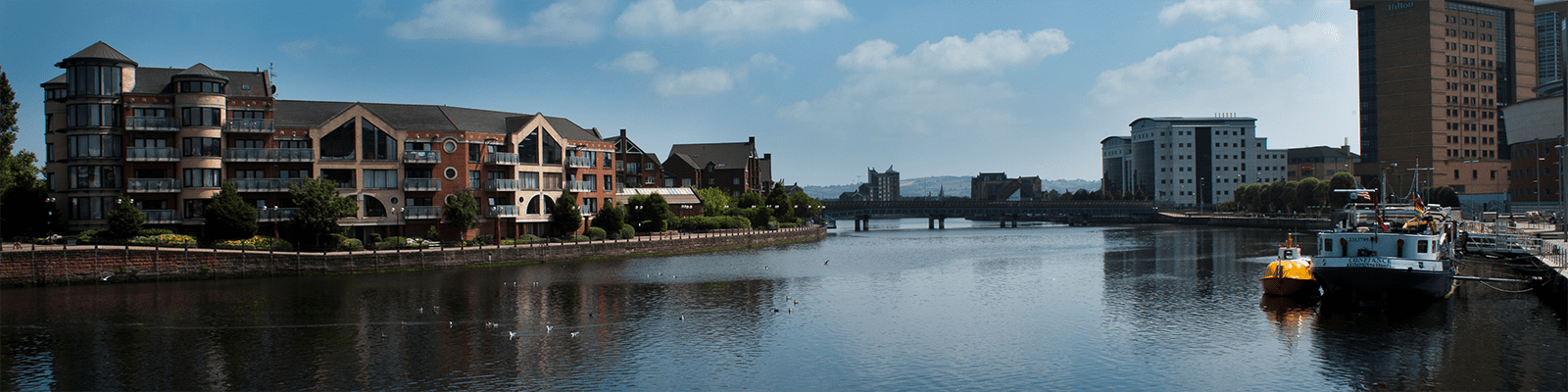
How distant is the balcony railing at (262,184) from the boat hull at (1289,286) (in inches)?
2824

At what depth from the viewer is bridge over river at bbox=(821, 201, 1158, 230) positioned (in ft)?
589

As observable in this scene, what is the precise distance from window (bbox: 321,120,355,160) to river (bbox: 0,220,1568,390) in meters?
17.7

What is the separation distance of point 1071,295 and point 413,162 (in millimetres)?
56805

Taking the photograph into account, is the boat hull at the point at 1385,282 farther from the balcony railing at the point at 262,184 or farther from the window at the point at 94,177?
the window at the point at 94,177

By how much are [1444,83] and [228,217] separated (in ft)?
661

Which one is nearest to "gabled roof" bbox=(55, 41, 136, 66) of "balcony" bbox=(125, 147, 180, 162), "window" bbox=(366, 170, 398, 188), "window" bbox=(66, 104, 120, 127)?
"window" bbox=(66, 104, 120, 127)

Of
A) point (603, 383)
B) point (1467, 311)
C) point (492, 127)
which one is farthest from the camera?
point (492, 127)

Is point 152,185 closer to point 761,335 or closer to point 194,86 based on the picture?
point 194,86

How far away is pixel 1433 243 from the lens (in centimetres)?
4784

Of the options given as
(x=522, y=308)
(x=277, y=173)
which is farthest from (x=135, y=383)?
(x=277, y=173)

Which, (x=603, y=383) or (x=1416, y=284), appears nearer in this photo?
(x=603, y=383)

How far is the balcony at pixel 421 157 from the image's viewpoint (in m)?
81.5

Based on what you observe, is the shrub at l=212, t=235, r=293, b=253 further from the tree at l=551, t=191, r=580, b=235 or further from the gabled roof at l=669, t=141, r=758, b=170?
the gabled roof at l=669, t=141, r=758, b=170

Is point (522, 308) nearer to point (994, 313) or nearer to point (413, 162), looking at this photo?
point (994, 313)
